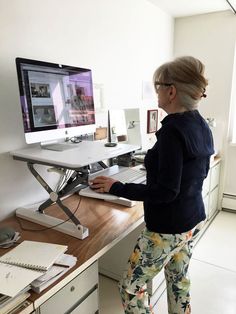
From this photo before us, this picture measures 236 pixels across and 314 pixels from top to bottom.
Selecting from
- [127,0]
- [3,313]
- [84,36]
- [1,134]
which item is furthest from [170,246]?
[127,0]

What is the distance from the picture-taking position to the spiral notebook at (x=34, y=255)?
3.25ft

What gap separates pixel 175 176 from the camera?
1027mm

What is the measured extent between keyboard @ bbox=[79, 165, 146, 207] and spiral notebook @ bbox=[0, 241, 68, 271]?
1.76 feet

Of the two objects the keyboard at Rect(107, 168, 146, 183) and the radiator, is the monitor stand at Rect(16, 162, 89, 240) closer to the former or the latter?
the keyboard at Rect(107, 168, 146, 183)

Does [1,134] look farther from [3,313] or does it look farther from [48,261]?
[3,313]

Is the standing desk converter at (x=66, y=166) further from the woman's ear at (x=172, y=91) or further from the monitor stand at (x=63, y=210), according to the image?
the woman's ear at (x=172, y=91)

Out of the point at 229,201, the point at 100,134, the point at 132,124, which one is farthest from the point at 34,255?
the point at 229,201

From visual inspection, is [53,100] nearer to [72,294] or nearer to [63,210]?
[63,210]

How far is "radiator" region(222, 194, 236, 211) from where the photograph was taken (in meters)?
3.30

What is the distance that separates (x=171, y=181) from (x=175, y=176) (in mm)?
25

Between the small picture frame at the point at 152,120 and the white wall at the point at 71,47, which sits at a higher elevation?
the white wall at the point at 71,47

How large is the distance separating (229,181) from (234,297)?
162 cm

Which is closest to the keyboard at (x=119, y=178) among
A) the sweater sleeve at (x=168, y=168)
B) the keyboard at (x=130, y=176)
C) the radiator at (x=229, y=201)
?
the keyboard at (x=130, y=176)

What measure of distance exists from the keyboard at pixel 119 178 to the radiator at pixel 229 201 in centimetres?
180
